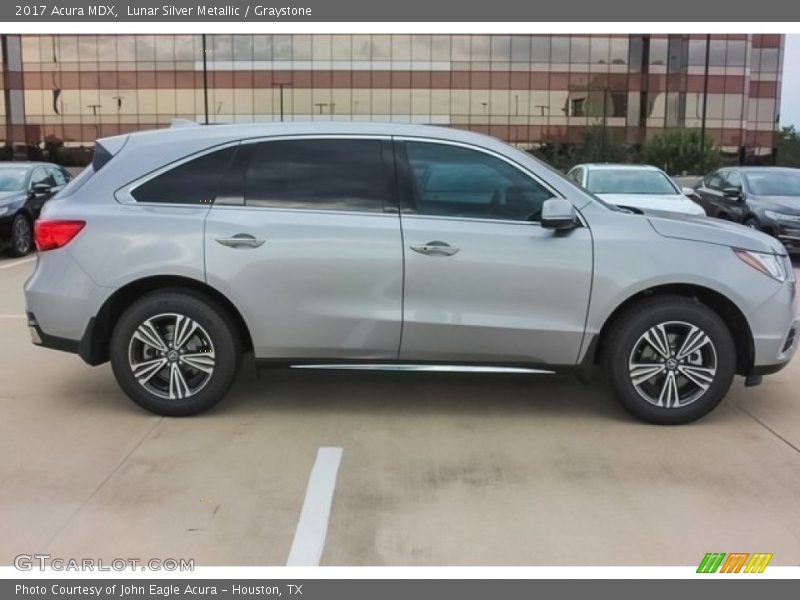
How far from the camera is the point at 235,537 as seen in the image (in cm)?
350

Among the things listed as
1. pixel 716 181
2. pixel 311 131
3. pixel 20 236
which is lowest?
pixel 20 236

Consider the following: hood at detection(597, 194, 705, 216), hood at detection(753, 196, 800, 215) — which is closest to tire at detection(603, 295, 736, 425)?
hood at detection(597, 194, 705, 216)

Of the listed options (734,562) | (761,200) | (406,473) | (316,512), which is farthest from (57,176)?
(734,562)

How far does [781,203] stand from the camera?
1251cm

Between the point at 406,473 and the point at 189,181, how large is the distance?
230 centimetres

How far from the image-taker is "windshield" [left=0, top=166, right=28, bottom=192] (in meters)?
13.4

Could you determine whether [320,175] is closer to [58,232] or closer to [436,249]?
[436,249]

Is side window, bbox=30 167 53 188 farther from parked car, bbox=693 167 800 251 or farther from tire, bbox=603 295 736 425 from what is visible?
parked car, bbox=693 167 800 251

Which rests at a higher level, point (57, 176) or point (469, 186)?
point (469, 186)

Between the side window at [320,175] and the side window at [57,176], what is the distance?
1149 centimetres

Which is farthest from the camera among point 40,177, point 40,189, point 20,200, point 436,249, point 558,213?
point 40,177

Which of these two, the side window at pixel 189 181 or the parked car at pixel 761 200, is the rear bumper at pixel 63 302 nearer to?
the side window at pixel 189 181

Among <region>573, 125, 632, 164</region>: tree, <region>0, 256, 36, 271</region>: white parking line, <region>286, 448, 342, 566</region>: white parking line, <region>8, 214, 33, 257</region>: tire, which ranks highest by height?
<region>573, 125, 632, 164</region>: tree

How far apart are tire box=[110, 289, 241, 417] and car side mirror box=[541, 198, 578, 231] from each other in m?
2.07
